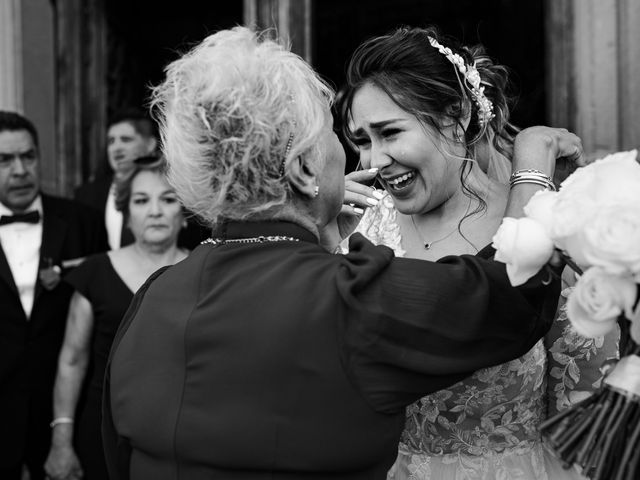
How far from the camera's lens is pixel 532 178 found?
6.51ft

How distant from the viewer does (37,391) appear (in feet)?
13.4

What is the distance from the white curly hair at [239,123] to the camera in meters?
1.58

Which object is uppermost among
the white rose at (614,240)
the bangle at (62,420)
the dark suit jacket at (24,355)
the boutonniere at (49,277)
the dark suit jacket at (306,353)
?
the white rose at (614,240)

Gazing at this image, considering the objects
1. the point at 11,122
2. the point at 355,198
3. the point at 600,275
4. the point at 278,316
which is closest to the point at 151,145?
the point at 11,122

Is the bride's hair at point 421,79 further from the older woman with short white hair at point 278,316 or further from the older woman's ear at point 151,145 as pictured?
the older woman's ear at point 151,145

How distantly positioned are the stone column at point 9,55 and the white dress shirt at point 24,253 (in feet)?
3.50

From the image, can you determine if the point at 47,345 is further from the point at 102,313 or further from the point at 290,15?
the point at 290,15

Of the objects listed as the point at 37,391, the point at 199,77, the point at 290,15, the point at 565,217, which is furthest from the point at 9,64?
the point at 565,217

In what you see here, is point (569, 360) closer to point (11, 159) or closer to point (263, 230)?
point (263, 230)

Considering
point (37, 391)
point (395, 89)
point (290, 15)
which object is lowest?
point (37, 391)

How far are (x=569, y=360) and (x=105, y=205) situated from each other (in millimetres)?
3412

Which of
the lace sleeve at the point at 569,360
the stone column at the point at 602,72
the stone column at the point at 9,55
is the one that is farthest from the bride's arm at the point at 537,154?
the stone column at the point at 9,55

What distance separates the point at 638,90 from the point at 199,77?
3.03m

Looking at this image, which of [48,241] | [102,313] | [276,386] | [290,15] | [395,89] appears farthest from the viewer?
[290,15]
